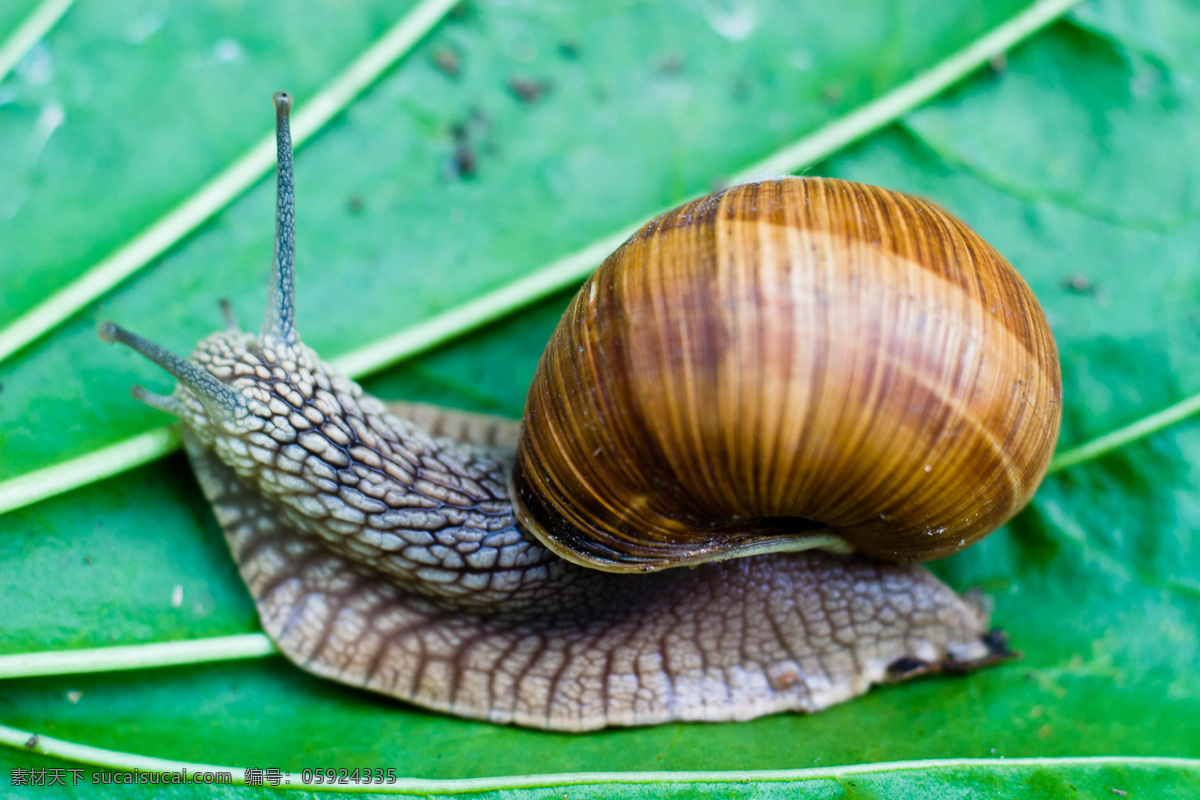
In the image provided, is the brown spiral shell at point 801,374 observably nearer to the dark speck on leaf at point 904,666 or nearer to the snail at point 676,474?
the snail at point 676,474

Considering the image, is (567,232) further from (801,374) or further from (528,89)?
(801,374)

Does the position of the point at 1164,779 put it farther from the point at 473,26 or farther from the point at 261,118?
the point at 261,118

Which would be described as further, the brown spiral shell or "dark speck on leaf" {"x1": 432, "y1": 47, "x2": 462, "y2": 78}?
"dark speck on leaf" {"x1": 432, "y1": 47, "x2": 462, "y2": 78}

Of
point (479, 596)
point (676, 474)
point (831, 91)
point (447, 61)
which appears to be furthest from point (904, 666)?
point (447, 61)

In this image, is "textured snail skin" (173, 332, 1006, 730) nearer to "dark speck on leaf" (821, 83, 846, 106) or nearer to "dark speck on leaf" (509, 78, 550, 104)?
"dark speck on leaf" (509, 78, 550, 104)

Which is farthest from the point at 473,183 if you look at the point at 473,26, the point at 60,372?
the point at 60,372

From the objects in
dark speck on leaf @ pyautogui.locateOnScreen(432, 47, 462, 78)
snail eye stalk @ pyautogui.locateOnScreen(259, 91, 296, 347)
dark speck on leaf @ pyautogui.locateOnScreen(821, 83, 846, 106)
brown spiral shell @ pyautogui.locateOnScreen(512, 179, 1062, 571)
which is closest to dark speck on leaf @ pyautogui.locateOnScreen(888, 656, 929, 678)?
brown spiral shell @ pyautogui.locateOnScreen(512, 179, 1062, 571)
